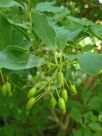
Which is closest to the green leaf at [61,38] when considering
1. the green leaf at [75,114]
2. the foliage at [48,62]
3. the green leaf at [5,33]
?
the foliage at [48,62]

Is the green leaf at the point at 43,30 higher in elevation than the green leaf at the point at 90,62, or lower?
higher

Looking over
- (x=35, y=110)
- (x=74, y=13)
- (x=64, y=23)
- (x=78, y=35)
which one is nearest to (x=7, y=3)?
(x=78, y=35)

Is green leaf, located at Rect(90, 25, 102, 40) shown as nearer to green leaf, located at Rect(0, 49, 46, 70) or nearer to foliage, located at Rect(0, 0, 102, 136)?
foliage, located at Rect(0, 0, 102, 136)

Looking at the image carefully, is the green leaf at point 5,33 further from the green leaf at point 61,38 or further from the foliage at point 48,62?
the green leaf at point 61,38

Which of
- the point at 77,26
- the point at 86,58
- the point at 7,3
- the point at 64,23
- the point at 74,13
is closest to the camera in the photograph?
the point at 86,58

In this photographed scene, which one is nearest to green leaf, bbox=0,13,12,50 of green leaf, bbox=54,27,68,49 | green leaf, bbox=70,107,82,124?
green leaf, bbox=54,27,68,49

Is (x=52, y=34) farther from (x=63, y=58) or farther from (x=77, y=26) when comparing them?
(x=77, y=26)
